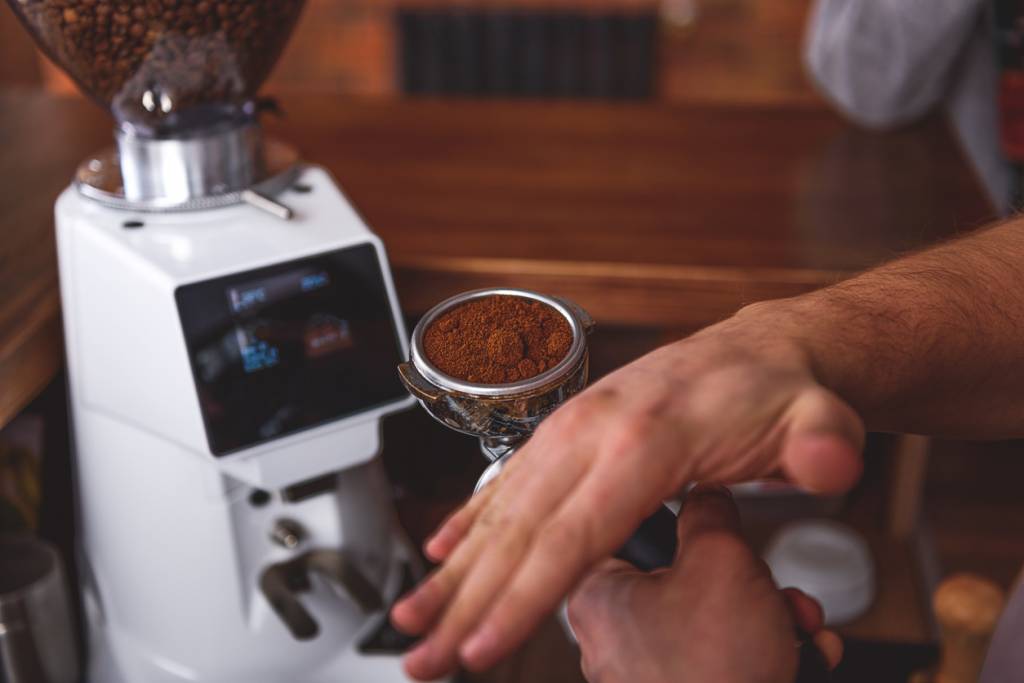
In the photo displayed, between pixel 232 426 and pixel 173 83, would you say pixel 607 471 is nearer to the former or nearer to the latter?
pixel 232 426

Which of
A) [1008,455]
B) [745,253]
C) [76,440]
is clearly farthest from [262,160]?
[1008,455]

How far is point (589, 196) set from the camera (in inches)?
48.5

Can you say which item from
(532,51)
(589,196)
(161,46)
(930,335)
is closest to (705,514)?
(930,335)

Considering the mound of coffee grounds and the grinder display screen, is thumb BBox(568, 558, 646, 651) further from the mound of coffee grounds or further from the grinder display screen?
the grinder display screen

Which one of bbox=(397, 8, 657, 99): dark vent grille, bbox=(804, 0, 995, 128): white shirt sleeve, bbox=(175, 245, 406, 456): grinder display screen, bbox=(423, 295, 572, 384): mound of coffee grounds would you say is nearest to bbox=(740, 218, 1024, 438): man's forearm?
bbox=(423, 295, 572, 384): mound of coffee grounds

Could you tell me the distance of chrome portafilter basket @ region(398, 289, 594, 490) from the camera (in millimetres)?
484

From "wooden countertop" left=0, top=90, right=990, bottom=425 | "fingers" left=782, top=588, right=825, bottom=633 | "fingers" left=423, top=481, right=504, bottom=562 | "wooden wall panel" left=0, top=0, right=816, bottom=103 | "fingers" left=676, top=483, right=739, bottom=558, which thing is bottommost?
"wooden wall panel" left=0, top=0, right=816, bottom=103

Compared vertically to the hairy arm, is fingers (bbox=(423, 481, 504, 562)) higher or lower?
lower

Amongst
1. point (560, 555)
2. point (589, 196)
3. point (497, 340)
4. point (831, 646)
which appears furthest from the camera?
point (589, 196)

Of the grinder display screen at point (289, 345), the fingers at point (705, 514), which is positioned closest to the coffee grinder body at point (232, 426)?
the grinder display screen at point (289, 345)

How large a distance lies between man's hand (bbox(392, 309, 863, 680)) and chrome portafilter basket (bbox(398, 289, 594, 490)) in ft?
0.13

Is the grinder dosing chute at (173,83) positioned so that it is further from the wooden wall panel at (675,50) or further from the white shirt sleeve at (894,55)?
the wooden wall panel at (675,50)

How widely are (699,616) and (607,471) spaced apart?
0.09m

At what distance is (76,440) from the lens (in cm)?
91
